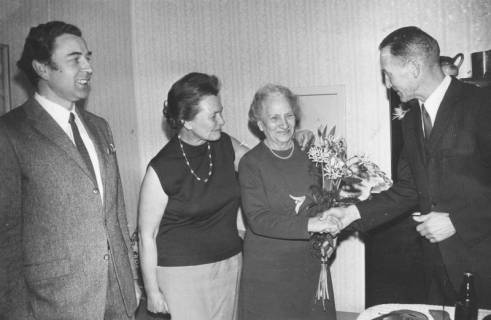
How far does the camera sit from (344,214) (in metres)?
2.44

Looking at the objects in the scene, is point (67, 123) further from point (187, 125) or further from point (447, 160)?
point (447, 160)

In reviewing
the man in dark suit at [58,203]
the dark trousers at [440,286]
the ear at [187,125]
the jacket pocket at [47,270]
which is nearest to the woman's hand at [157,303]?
the man in dark suit at [58,203]

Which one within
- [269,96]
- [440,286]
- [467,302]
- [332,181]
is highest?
[269,96]

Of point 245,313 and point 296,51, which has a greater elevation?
point 296,51

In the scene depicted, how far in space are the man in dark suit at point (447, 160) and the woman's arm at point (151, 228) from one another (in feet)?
4.36

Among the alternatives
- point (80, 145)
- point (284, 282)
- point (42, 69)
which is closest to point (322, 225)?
point (284, 282)

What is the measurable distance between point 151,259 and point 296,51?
2502 mm

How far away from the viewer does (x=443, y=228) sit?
1794 mm

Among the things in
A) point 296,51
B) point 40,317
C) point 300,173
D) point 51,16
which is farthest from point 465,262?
point 51,16

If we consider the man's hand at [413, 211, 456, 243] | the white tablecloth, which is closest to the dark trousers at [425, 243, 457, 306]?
the man's hand at [413, 211, 456, 243]

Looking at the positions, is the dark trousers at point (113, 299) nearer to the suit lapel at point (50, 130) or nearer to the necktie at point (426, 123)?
the suit lapel at point (50, 130)

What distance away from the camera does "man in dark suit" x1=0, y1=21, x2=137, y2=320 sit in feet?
5.18

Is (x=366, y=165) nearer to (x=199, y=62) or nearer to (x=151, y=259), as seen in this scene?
(x=151, y=259)

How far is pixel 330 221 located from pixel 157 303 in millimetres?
1075
